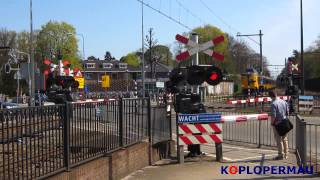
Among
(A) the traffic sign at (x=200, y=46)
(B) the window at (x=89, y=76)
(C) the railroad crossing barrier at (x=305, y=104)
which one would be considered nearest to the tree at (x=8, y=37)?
(B) the window at (x=89, y=76)

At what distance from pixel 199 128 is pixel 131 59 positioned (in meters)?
143

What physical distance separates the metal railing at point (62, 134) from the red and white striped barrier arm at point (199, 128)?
0.94 meters

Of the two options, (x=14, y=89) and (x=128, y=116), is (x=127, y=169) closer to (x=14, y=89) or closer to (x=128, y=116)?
(x=128, y=116)

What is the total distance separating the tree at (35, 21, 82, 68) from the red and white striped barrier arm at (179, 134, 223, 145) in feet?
280

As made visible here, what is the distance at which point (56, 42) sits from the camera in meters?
99.8

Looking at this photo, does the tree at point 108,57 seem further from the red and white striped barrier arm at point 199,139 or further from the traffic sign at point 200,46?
the red and white striped barrier arm at point 199,139

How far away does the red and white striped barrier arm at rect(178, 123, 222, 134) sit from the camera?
457 inches

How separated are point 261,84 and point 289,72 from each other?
2645 centimetres

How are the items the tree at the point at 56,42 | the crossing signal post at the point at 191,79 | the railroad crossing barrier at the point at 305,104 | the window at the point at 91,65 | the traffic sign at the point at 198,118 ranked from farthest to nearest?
the window at the point at 91,65, the tree at the point at 56,42, the railroad crossing barrier at the point at 305,104, the crossing signal post at the point at 191,79, the traffic sign at the point at 198,118

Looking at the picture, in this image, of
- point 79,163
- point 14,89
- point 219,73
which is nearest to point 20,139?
point 79,163

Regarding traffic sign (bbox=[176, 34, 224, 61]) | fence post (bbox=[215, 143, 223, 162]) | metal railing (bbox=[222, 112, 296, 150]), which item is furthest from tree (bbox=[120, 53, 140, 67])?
fence post (bbox=[215, 143, 223, 162])

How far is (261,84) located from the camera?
61.8 m

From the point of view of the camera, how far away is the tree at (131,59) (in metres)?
151

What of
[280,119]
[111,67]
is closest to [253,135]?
[280,119]
